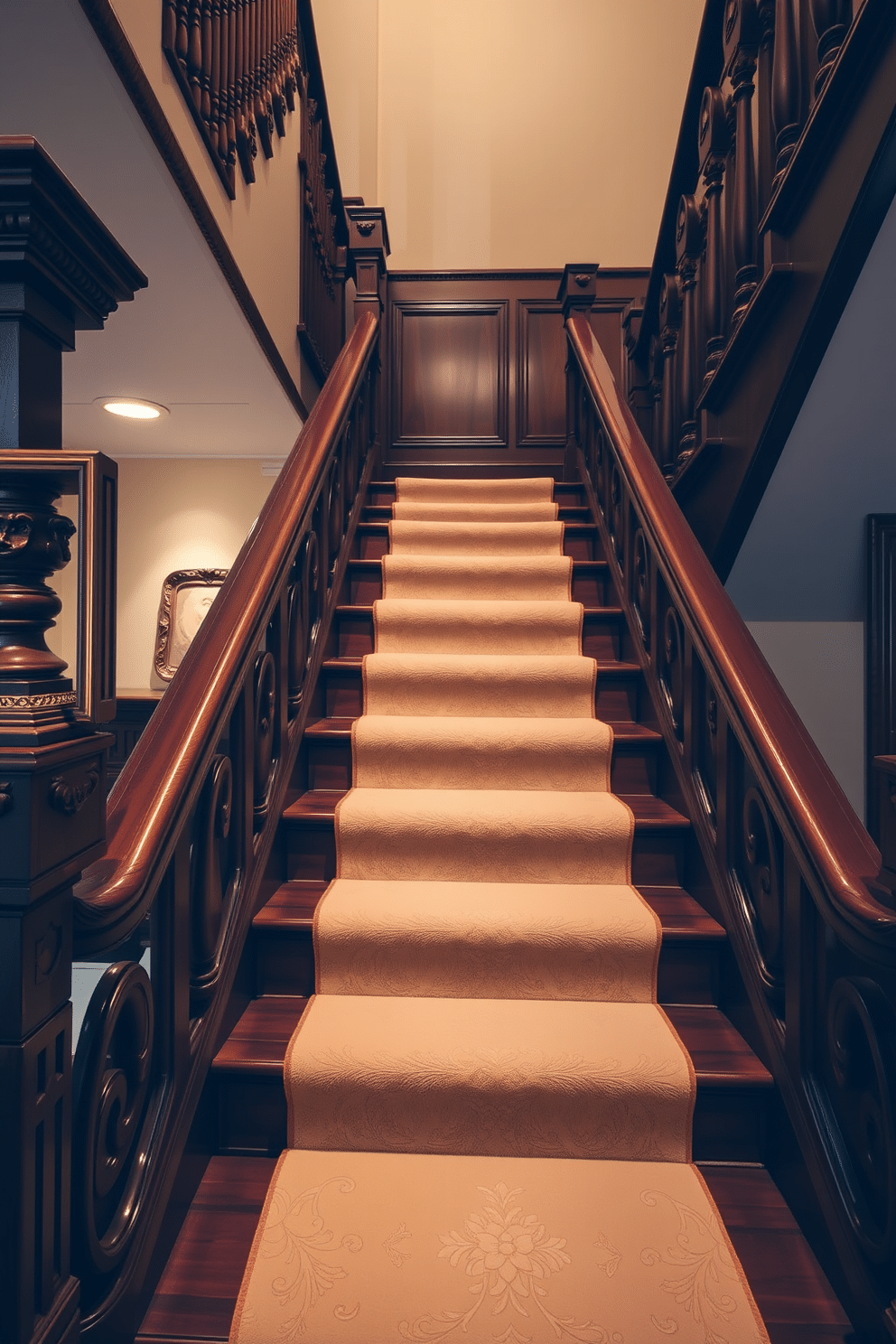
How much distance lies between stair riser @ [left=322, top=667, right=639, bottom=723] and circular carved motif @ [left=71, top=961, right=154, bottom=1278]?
125cm

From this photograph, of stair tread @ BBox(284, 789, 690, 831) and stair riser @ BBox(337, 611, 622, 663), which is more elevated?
stair riser @ BBox(337, 611, 622, 663)

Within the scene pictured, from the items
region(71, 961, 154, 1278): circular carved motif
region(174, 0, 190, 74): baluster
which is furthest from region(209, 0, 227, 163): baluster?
region(71, 961, 154, 1278): circular carved motif

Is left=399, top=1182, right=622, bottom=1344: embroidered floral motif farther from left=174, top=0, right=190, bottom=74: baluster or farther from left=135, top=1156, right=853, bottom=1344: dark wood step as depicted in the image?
left=174, top=0, right=190, bottom=74: baluster

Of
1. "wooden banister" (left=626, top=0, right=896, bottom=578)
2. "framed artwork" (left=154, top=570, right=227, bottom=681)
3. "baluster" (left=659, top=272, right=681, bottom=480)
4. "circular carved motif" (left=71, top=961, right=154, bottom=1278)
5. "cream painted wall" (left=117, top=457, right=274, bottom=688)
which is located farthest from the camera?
"cream painted wall" (left=117, top=457, right=274, bottom=688)

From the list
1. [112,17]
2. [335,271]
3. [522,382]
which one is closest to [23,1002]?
[112,17]

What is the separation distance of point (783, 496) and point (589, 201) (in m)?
3.45

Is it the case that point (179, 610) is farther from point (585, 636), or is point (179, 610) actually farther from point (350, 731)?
point (585, 636)

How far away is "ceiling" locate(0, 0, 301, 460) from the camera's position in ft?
4.48

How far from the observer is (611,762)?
1981mm

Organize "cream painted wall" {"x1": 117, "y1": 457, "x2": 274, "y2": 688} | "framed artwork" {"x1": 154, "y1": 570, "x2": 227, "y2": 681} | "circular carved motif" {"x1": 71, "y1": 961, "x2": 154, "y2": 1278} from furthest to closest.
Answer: "cream painted wall" {"x1": 117, "y1": 457, "x2": 274, "y2": 688} < "framed artwork" {"x1": 154, "y1": 570, "x2": 227, "y2": 681} < "circular carved motif" {"x1": 71, "y1": 961, "x2": 154, "y2": 1278}

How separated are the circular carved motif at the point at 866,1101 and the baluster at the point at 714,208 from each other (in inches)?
64.5

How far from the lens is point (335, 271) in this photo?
154 inches

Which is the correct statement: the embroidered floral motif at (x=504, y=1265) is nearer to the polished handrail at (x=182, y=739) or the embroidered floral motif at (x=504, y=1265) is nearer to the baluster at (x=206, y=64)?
the polished handrail at (x=182, y=739)

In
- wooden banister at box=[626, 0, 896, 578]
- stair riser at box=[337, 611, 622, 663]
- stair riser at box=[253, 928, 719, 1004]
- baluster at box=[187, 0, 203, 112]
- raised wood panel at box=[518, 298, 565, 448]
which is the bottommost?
stair riser at box=[253, 928, 719, 1004]
